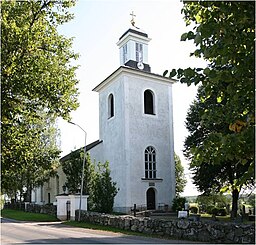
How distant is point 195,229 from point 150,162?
20.2 m

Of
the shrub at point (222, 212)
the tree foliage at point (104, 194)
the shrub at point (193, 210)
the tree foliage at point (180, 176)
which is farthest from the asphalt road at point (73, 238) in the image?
the tree foliage at point (180, 176)

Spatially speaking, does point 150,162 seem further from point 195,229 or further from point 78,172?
point 195,229

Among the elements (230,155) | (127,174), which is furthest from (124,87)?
(230,155)

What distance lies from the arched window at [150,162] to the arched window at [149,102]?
382cm

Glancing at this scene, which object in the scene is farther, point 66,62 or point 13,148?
point 66,62

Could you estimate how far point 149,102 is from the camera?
131 ft

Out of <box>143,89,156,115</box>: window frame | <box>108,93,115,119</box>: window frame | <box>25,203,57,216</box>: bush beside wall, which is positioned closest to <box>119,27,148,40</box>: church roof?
<box>143,89,156,115</box>: window frame

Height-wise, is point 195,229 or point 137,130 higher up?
point 137,130

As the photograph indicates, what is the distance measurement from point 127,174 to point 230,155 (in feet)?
102

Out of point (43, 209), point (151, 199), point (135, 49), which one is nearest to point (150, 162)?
point (151, 199)

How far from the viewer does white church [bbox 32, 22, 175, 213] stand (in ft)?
119

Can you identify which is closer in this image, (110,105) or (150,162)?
(150,162)

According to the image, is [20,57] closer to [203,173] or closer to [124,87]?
[203,173]

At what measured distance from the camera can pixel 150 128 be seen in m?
38.6
